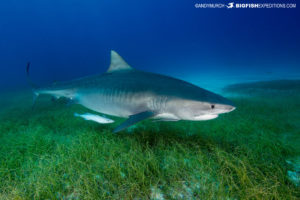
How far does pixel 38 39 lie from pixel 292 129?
643 ft

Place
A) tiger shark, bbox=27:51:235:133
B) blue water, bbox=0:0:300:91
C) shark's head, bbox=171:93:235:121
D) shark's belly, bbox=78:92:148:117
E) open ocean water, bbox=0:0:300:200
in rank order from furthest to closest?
blue water, bbox=0:0:300:91 → shark's belly, bbox=78:92:148:117 → tiger shark, bbox=27:51:235:133 → shark's head, bbox=171:93:235:121 → open ocean water, bbox=0:0:300:200

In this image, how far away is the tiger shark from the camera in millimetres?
2363

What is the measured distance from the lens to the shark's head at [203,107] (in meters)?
2.19

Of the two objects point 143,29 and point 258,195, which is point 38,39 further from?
point 258,195

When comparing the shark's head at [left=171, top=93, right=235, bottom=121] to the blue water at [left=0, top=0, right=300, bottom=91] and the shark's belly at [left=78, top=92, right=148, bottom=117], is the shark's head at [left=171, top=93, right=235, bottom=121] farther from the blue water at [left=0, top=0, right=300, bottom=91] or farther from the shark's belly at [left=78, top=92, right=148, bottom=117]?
the blue water at [left=0, top=0, right=300, bottom=91]

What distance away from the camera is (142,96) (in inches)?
116

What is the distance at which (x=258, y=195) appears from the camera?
61.7 inches

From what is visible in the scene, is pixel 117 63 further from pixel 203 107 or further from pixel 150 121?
pixel 203 107

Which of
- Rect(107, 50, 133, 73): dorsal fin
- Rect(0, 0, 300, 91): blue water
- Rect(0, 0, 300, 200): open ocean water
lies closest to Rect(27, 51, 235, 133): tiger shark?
Rect(107, 50, 133, 73): dorsal fin

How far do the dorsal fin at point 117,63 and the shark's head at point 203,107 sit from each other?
198cm

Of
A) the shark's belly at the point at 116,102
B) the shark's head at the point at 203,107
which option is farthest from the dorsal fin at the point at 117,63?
the shark's head at the point at 203,107

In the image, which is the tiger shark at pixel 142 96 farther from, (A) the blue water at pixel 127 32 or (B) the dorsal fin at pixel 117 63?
(A) the blue water at pixel 127 32

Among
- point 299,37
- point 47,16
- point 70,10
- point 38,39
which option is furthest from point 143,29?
point 299,37

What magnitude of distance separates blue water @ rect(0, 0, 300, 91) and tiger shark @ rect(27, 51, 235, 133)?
86.3 metres
